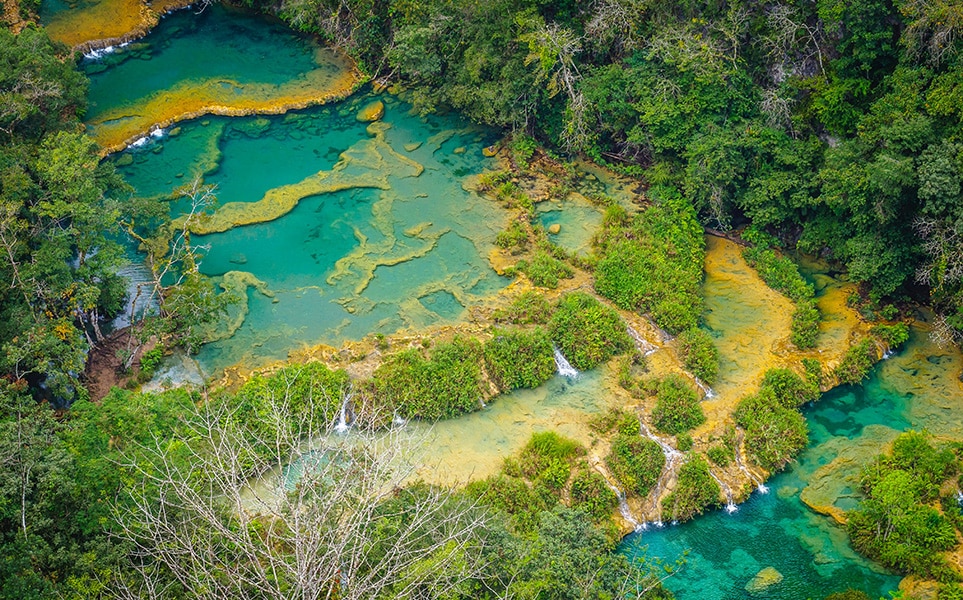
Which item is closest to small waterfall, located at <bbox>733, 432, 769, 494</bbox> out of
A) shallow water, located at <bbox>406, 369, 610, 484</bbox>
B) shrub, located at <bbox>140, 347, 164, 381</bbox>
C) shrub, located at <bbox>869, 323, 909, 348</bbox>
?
shallow water, located at <bbox>406, 369, 610, 484</bbox>

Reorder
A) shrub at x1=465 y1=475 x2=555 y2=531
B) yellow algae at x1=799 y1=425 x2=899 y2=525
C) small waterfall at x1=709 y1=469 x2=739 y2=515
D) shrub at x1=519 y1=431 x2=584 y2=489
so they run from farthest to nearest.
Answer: yellow algae at x1=799 y1=425 x2=899 y2=525
small waterfall at x1=709 y1=469 x2=739 y2=515
shrub at x1=519 y1=431 x2=584 y2=489
shrub at x1=465 y1=475 x2=555 y2=531

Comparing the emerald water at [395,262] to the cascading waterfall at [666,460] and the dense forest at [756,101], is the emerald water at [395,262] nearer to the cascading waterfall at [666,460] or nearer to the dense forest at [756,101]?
the cascading waterfall at [666,460]

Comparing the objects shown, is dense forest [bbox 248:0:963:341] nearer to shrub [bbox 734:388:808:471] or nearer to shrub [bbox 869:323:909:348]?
shrub [bbox 869:323:909:348]

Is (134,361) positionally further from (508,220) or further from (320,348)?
(508,220)

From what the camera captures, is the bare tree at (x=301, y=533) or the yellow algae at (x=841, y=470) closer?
the bare tree at (x=301, y=533)

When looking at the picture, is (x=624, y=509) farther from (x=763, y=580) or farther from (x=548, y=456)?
(x=763, y=580)

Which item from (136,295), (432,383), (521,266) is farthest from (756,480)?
(136,295)

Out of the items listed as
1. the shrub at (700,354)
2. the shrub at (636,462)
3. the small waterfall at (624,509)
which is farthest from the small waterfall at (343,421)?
the shrub at (700,354)

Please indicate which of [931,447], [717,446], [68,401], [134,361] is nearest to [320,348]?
[134,361]
